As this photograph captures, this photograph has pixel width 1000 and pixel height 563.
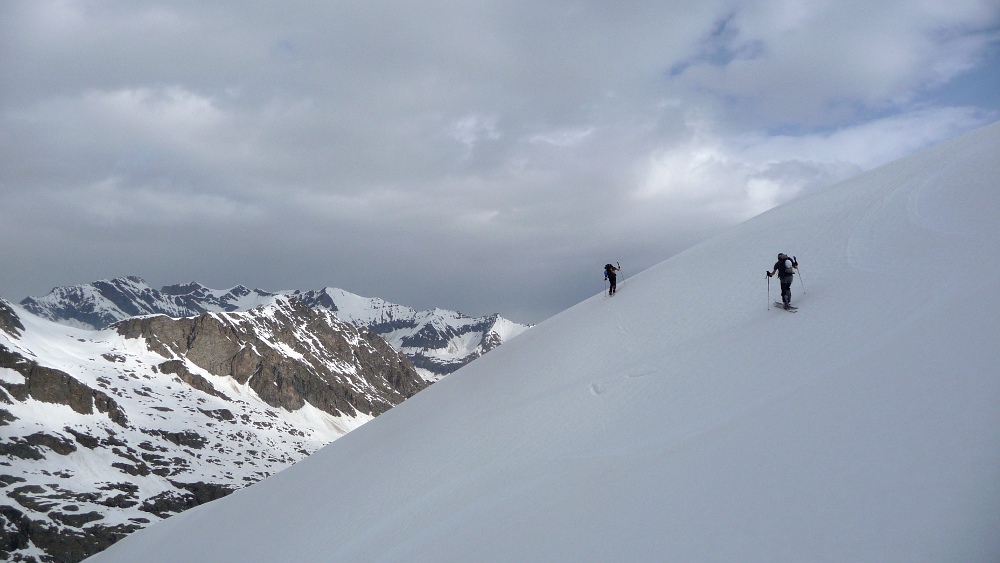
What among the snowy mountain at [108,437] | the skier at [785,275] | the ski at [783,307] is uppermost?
the skier at [785,275]

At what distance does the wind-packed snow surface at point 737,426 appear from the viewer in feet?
18.2

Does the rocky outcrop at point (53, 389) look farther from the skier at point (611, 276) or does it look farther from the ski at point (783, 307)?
the ski at point (783, 307)

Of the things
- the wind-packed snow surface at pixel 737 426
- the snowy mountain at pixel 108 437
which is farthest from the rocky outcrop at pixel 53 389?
the wind-packed snow surface at pixel 737 426

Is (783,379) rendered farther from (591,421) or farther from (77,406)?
(77,406)

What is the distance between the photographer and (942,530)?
4672mm

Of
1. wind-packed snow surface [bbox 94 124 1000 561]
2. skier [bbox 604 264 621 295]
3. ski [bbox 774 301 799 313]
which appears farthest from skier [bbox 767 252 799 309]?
skier [bbox 604 264 621 295]

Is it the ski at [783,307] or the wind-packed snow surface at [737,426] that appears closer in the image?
the wind-packed snow surface at [737,426]

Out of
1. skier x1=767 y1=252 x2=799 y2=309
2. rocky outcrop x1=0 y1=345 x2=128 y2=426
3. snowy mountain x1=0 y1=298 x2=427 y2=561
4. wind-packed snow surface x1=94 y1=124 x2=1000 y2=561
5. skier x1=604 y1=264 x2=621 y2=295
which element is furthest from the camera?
rocky outcrop x1=0 y1=345 x2=128 y2=426

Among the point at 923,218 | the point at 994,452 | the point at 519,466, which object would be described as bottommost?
the point at 519,466

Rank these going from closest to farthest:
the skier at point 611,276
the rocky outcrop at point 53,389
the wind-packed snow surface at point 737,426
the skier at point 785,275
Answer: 1. the wind-packed snow surface at point 737,426
2. the skier at point 785,275
3. the skier at point 611,276
4. the rocky outcrop at point 53,389

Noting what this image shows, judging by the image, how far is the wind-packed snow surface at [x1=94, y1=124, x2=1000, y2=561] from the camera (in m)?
5.56

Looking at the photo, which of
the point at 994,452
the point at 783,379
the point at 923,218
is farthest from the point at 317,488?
the point at 923,218

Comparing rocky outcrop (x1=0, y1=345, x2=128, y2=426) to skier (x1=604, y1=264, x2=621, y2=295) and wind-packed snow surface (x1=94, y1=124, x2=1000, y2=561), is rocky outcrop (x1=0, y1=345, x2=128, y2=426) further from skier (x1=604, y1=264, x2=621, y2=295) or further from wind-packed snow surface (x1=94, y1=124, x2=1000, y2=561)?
skier (x1=604, y1=264, x2=621, y2=295)

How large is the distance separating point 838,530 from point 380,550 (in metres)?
6.63
